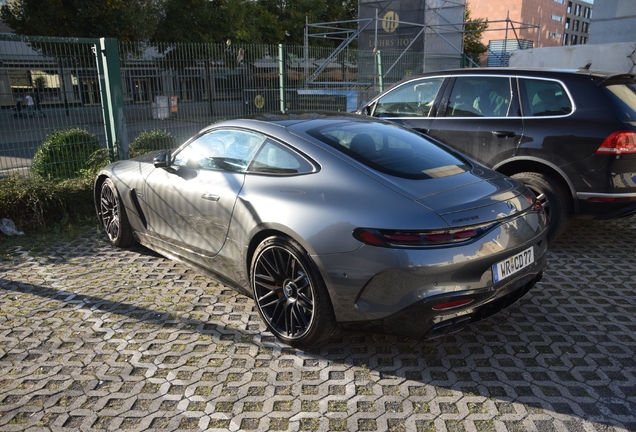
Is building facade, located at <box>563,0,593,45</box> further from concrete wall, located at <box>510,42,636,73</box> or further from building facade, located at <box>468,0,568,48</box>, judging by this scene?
concrete wall, located at <box>510,42,636,73</box>

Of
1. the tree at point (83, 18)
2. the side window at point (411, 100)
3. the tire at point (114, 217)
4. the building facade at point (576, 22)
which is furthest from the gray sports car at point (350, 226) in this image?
the building facade at point (576, 22)

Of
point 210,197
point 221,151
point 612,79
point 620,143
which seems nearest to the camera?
point 210,197

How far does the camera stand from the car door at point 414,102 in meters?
6.20

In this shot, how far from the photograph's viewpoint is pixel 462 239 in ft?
9.55

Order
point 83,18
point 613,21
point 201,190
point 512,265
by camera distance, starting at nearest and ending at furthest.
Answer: point 512,265 < point 201,190 < point 613,21 < point 83,18

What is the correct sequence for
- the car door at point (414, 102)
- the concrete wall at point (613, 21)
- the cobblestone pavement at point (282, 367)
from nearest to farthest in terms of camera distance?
the cobblestone pavement at point (282, 367)
the car door at point (414, 102)
the concrete wall at point (613, 21)

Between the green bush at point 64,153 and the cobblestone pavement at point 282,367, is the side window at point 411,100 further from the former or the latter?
the green bush at point 64,153

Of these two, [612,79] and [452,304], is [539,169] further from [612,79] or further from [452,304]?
[452,304]

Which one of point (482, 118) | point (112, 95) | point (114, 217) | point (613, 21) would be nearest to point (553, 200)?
point (482, 118)

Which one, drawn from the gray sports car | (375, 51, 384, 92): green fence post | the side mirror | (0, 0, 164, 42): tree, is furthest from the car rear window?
(0, 0, 164, 42): tree

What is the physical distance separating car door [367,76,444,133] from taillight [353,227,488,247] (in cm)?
330

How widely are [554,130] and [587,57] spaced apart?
39.6ft

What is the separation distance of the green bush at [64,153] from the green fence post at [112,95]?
325 mm

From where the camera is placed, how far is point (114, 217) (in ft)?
17.8
